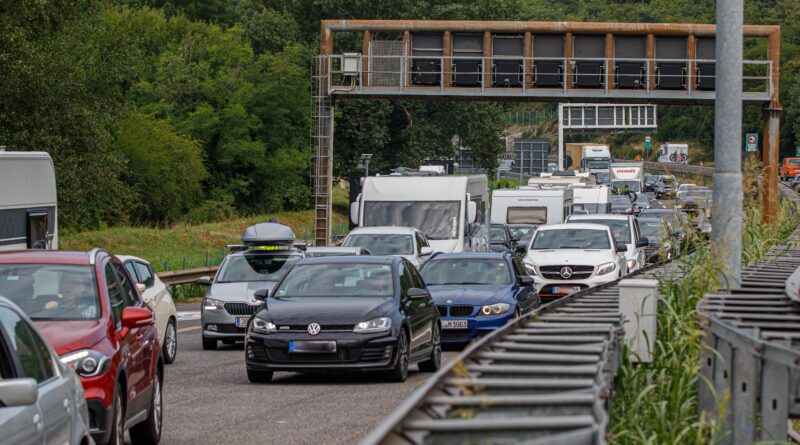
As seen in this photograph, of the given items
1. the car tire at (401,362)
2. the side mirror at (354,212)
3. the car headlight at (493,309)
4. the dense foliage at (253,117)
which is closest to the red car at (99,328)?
the car tire at (401,362)

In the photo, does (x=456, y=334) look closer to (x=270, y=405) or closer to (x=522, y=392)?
(x=270, y=405)

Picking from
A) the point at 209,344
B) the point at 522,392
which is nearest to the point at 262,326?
the point at 209,344

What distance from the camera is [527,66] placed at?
45.2m

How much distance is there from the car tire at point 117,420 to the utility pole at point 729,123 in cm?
532

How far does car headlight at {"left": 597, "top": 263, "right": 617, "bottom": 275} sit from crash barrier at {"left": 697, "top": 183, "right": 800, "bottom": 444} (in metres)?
18.9

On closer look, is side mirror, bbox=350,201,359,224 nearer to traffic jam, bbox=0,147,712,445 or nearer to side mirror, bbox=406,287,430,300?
traffic jam, bbox=0,147,712,445

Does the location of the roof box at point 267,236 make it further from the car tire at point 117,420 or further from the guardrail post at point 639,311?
the guardrail post at point 639,311

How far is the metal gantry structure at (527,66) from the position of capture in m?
44.0

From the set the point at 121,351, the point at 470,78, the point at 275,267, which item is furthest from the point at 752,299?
the point at 470,78

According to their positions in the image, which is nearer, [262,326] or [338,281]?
[262,326]

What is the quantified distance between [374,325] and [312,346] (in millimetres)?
733

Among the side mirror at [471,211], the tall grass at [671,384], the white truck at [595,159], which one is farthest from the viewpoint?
the white truck at [595,159]

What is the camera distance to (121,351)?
35.8 feet

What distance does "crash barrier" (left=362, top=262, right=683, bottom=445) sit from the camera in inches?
220
